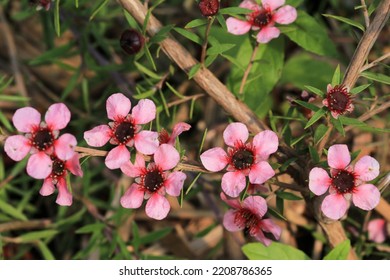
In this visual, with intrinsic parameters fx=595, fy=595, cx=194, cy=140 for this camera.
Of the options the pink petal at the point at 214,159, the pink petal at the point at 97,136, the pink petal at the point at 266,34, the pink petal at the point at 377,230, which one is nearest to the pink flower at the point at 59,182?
the pink petal at the point at 97,136

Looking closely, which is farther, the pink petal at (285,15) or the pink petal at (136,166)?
the pink petal at (285,15)

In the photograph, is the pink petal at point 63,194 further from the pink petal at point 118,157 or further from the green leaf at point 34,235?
the green leaf at point 34,235

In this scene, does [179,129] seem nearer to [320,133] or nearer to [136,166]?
[136,166]

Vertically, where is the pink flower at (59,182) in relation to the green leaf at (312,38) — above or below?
above

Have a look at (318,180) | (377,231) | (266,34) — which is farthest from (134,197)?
(377,231)
